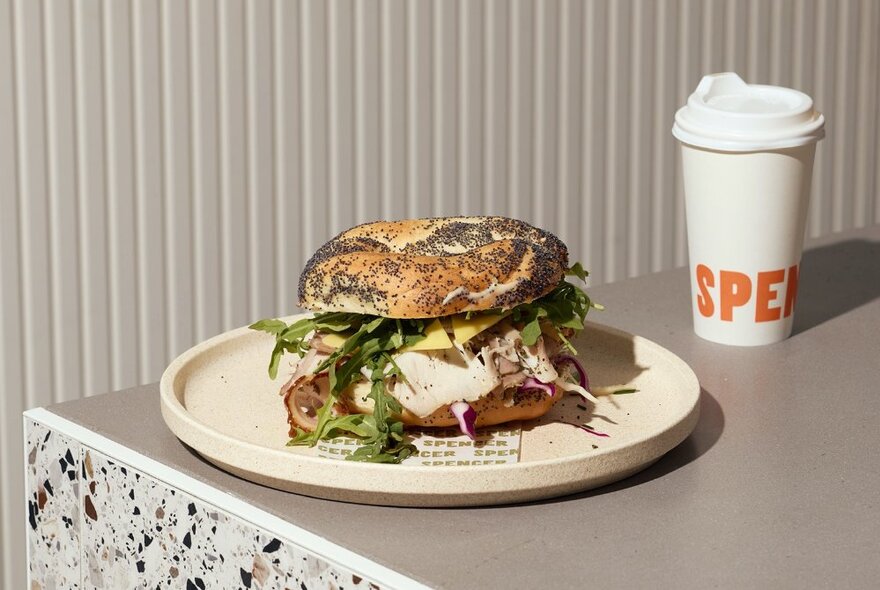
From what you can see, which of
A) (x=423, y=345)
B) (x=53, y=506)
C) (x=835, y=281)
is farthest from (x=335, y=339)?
(x=835, y=281)

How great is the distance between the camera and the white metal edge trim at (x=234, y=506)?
2.86ft

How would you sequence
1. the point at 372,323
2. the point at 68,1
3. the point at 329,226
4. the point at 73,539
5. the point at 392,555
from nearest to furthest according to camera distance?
1. the point at 392,555
2. the point at 372,323
3. the point at 73,539
4. the point at 68,1
5. the point at 329,226

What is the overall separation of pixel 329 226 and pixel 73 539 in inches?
61.7

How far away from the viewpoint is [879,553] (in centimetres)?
91

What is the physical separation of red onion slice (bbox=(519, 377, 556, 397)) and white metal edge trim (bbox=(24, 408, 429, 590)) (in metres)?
0.23

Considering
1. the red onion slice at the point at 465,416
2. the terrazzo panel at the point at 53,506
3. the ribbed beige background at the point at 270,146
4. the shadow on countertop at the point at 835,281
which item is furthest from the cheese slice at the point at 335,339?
the ribbed beige background at the point at 270,146

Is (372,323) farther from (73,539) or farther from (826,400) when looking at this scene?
(826,400)

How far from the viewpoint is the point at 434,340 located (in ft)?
3.36

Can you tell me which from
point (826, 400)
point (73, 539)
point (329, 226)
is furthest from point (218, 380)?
point (329, 226)

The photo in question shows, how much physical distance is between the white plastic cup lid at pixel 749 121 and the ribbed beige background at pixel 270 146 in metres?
1.28

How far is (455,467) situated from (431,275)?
0.16m

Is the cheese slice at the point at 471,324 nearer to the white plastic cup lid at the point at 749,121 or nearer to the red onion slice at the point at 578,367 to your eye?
the red onion slice at the point at 578,367

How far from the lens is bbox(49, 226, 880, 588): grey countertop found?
88cm

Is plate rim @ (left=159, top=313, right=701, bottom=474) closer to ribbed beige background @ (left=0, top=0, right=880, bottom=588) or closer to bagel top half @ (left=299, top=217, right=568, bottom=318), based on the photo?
bagel top half @ (left=299, top=217, right=568, bottom=318)
